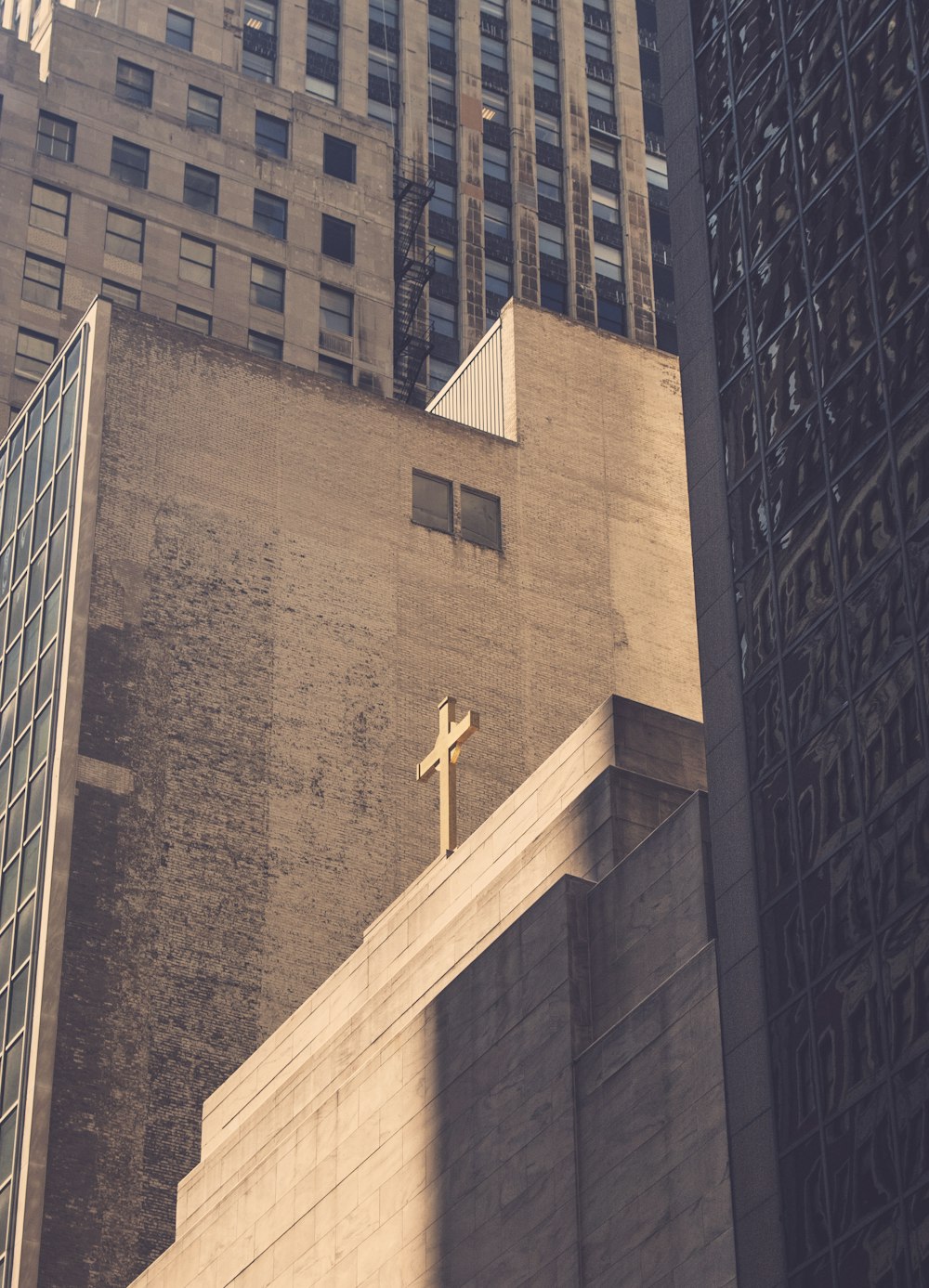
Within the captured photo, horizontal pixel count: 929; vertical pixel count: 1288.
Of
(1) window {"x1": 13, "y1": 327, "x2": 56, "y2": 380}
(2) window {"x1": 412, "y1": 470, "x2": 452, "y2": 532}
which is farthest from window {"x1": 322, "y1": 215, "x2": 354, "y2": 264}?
(2) window {"x1": 412, "y1": 470, "x2": 452, "y2": 532}

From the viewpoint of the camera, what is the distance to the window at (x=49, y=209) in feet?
282

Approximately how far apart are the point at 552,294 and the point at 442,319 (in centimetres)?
582

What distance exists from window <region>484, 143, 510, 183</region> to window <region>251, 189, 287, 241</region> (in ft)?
60.6

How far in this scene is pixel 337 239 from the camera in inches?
3497

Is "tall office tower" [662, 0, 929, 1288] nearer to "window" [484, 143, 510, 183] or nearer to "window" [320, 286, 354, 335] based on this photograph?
"window" [320, 286, 354, 335]

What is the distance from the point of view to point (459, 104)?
106562 millimetres

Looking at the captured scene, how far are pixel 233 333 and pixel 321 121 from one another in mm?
10246

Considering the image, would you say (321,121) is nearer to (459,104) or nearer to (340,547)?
(459,104)

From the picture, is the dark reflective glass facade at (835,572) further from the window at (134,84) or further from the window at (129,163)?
the window at (134,84)

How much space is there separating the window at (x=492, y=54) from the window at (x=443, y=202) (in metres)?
8.24

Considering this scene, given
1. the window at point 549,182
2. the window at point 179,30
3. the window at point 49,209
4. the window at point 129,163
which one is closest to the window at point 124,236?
the window at point 129,163

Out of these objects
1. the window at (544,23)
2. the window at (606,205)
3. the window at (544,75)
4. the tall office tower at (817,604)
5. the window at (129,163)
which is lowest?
the tall office tower at (817,604)

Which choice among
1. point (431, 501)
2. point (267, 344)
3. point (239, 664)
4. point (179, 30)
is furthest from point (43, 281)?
point (239, 664)

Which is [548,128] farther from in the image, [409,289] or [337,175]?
[337,175]
